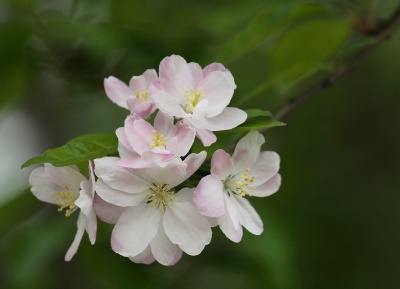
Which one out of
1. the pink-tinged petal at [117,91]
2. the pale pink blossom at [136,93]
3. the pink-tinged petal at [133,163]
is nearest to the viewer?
the pink-tinged petal at [133,163]

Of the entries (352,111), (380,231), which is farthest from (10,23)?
(380,231)

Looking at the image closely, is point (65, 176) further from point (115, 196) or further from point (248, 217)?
point (248, 217)

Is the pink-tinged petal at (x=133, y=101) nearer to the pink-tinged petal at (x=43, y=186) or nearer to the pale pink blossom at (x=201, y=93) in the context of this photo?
the pale pink blossom at (x=201, y=93)

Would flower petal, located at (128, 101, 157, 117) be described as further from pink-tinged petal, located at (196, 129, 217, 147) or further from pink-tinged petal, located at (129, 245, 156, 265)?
pink-tinged petal, located at (129, 245, 156, 265)

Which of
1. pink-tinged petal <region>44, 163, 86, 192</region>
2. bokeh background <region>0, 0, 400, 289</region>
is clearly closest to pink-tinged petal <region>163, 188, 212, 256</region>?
pink-tinged petal <region>44, 163, 86, 192</region>

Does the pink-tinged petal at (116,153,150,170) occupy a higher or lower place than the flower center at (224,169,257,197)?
higher

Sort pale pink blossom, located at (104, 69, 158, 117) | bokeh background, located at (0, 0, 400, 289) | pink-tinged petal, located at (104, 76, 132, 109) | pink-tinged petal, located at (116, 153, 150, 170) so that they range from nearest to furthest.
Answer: pink-tinged petal, located at (116, 153, 150, 170)
pale pink blossom, located at (104, 69, 158, 117)
pink-tinged petal, located at (104, 76, 132, 109)
bokeh background, located at (0, 0, 400, 289)

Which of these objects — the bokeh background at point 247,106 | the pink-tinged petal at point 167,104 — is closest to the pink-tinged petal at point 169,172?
the pink-tinged petal at point 167,104
